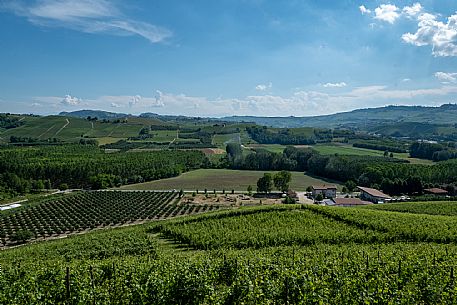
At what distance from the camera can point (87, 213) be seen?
66.7 m

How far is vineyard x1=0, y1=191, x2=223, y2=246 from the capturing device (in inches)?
2205

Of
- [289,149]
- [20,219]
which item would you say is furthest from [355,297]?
[289,149]

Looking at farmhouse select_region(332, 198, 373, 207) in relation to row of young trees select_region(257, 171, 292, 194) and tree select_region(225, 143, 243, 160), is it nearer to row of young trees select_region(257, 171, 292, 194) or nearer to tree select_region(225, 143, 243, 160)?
row of young trees select_region(257, 171, 292, 194)

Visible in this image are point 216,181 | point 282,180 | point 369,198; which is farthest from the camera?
point 216,181

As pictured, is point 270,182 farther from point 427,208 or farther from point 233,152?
point 233,152

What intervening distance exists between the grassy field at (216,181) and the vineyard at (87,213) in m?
12.8

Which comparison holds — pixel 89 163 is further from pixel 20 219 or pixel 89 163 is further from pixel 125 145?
pixel 125 145

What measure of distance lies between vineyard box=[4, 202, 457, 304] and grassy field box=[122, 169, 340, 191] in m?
48.6

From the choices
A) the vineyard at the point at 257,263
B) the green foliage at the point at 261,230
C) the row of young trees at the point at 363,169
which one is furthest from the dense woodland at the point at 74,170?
the green foliage at the point at 261,230

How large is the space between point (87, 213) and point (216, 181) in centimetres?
4494

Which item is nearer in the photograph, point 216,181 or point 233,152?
point 216,181

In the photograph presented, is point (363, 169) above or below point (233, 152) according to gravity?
below

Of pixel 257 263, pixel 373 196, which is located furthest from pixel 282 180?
pixel 257 263

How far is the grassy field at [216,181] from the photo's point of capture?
96.8 meters
